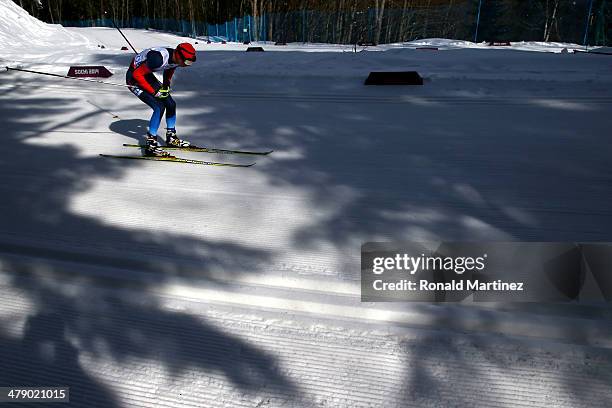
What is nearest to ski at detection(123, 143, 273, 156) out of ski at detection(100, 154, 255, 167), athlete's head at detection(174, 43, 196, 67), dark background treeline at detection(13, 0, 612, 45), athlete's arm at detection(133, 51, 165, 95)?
ski at detection(100, 154, 255, 167)

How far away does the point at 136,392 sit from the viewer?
1895mm

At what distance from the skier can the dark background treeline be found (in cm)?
3180


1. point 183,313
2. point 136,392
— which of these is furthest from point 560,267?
point 136,392

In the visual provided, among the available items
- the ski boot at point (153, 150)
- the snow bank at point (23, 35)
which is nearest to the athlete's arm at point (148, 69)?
the ski boot at point (153, 150)

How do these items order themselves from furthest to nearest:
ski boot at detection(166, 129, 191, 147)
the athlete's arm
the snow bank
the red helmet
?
1. the snow bank
2. ski boot at detection(166, 129, 191, 147)
3. the athlete's arm
4. the red helmet

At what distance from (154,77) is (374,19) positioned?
1723 inches

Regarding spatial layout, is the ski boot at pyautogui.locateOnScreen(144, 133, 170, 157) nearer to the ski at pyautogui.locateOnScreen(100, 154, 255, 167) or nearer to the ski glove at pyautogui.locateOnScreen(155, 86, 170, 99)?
the ski at pyautogui.locateOnScreen(100, 154, 255, 167)

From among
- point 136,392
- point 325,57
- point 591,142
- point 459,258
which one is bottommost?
point 136,392

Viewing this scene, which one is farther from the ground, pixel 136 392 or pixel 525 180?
pixel 525 180

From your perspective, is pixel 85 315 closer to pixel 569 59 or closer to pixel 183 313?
pixel 183 313

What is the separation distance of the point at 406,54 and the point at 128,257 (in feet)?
35.6

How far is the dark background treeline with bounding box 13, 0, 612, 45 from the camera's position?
39.4m

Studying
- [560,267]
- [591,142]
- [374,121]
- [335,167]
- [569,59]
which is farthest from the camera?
[569,59]

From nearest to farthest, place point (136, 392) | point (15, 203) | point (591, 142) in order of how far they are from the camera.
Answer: point (136, 392)
point (15, 203)
point (591, 142)
